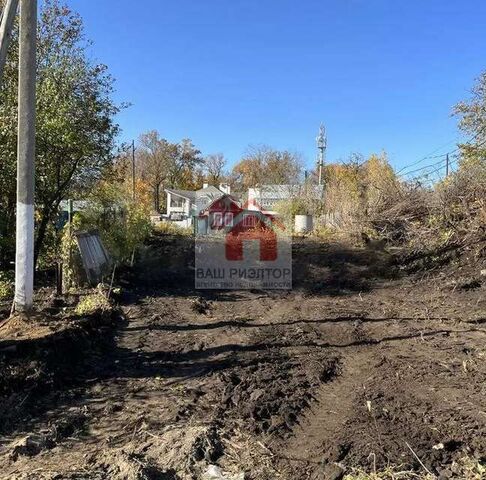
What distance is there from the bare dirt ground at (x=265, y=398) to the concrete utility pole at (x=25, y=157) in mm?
1302

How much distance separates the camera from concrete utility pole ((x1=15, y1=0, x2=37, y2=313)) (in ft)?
19.8

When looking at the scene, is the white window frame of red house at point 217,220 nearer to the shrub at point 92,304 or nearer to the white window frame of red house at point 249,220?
the white window frame of red house at point 249,220

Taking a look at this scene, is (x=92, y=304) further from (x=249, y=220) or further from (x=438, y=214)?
(x=249, y=220)

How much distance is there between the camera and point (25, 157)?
6.09 meters

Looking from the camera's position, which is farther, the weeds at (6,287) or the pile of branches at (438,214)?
the pile of branches at (438,214)

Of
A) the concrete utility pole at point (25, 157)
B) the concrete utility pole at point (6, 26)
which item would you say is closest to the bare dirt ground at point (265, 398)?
the concrete utility pole at point (25, 157)

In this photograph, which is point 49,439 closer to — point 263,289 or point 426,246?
point 263,289

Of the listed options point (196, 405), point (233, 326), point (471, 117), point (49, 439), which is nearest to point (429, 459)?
point (196, 405)

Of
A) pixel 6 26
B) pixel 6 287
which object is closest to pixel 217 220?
pixel 6 287

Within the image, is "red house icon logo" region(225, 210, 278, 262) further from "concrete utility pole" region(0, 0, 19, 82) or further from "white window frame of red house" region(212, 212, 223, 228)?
"concrete utility pole" region(0, 0, 19, 82)

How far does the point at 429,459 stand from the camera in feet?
10.4

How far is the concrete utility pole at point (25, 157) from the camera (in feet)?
19.8

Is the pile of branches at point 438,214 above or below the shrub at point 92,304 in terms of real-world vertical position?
above

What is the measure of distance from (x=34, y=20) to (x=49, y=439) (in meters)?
5.19
